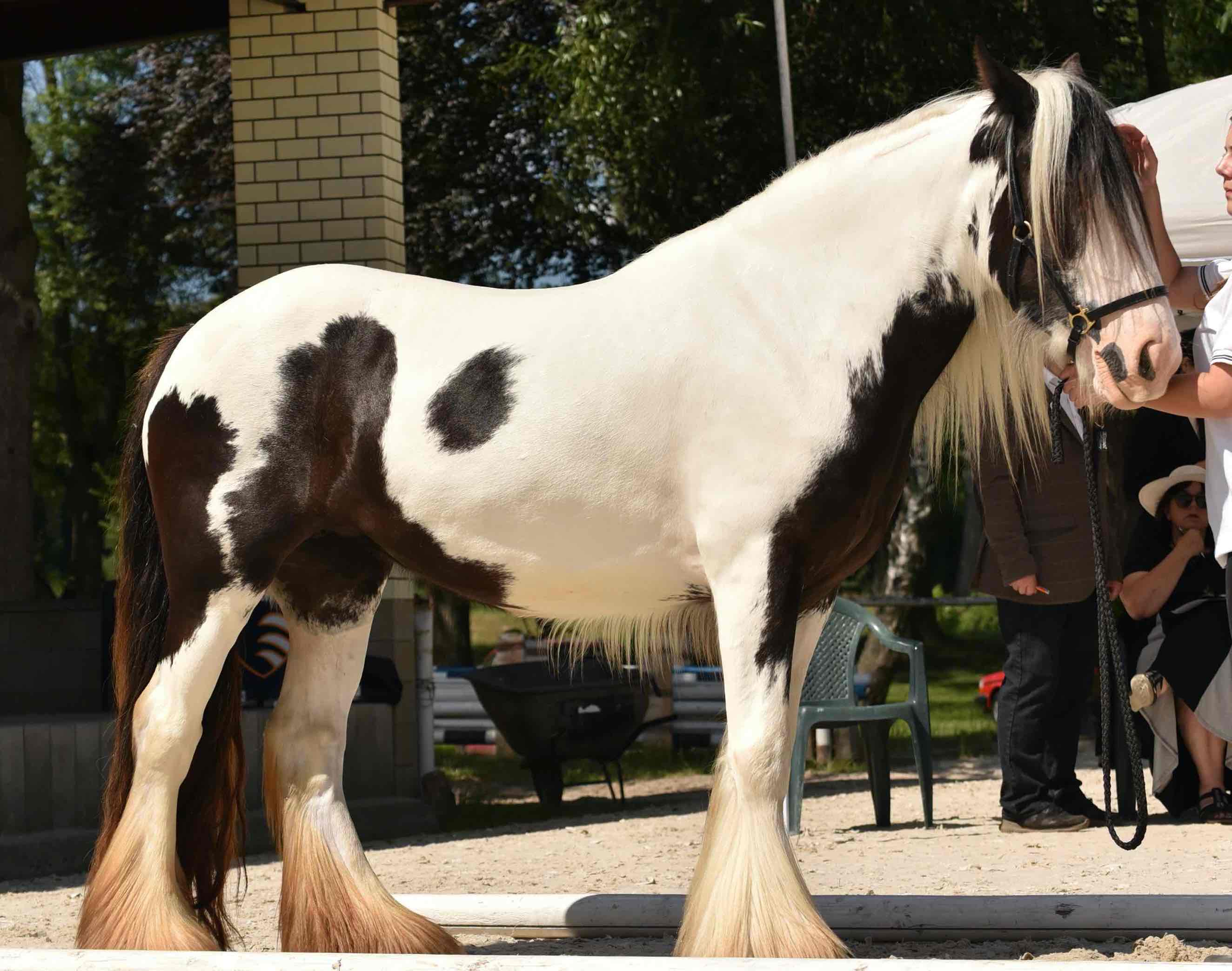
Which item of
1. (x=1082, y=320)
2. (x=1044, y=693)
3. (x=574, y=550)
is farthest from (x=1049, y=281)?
(x=1044, y=693)

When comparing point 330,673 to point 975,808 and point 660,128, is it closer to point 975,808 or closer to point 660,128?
point 975,808

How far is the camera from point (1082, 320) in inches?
113

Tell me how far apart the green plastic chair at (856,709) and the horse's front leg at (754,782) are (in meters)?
3.51

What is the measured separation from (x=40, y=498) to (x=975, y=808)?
847 inches

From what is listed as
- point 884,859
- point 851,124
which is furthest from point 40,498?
point 884,859

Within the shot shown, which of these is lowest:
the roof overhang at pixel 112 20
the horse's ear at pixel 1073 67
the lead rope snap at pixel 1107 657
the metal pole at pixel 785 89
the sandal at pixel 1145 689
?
the sandal at pixel 1145 689

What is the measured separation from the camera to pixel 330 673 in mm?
3596


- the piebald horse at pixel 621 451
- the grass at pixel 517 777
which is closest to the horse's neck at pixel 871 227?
Answer: the piebald horse at pixel 621 451

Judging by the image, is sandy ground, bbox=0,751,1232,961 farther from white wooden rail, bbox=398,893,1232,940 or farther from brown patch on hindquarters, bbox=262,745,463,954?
brown patch on hindquarters, bbox=262,745,463,954

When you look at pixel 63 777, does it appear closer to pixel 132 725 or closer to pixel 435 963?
pixel 132 725

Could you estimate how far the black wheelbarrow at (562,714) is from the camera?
8.07 meters

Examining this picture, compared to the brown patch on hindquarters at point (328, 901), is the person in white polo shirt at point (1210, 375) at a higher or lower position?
higher

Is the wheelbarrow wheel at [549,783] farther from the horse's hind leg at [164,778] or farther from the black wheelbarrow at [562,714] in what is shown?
the horse's hind leg at [164,778]

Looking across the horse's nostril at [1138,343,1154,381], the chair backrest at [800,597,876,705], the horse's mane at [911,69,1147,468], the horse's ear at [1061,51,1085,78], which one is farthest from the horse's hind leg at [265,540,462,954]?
the chair backrest at [800,597,876,705]
